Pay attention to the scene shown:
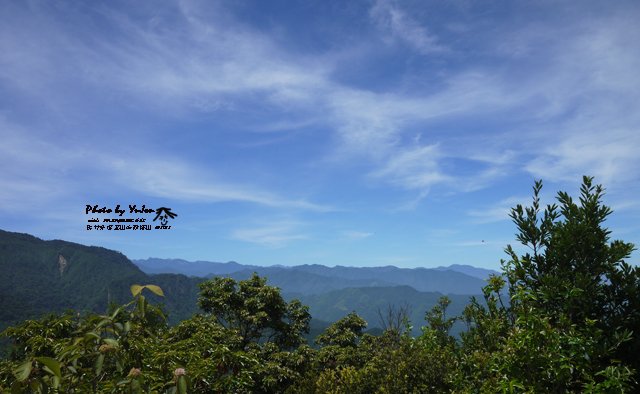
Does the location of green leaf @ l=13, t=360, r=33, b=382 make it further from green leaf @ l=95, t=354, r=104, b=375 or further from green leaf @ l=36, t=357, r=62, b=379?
green leaf @ l=95, t=354, r=104, b=375

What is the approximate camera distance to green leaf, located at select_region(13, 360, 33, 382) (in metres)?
1.93

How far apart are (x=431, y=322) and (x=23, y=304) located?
680 feet

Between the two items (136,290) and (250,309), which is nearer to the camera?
(136,290)

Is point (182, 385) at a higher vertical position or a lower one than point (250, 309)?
higher

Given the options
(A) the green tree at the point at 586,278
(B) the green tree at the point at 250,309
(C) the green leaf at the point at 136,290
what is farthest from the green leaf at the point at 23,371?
(B) the green tree at the point at 250,309

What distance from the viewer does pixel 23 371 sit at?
6.57 feet

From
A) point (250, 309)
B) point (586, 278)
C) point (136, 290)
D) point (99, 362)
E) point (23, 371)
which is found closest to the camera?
point (23, 371)

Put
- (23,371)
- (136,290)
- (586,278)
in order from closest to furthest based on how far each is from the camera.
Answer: (23,371) → (136,290) → (586,278)

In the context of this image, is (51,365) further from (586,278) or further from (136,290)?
(586,278)

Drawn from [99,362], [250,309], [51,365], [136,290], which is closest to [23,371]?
[51,365]


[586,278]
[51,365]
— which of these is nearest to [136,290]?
[51,365]

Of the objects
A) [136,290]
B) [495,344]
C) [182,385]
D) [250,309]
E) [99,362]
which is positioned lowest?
[250,309]

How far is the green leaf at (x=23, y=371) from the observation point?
1.93 m

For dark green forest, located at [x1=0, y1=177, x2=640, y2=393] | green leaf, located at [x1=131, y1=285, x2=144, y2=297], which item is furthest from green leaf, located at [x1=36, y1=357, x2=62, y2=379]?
green leaf, located at [x1=131, y1=285, x2=144, y2=297]
